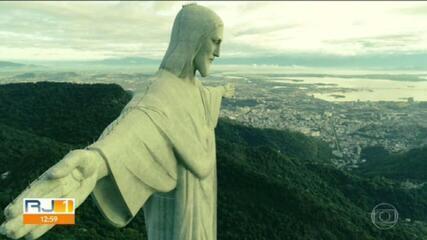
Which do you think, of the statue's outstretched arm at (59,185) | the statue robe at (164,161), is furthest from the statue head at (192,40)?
the statue's outstretched arm at (59,185)

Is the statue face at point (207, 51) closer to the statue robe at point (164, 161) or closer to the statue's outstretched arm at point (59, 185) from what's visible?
the statue robe at point (164, 161)

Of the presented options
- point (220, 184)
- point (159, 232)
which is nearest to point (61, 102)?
point (220, 184)

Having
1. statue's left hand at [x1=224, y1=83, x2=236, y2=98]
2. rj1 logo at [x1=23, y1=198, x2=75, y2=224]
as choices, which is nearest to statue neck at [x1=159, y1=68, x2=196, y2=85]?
statue's left hand at [x1=224, y1=83, x2=236, y2=98]

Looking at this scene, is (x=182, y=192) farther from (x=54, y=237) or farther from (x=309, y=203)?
(x=309, y=203)

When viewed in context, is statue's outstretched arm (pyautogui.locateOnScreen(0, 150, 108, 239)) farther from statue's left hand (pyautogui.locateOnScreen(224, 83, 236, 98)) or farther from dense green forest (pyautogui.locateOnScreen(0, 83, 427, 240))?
dense green forest (pyautogui.locateOnScreen(0, 83, 427, 240))

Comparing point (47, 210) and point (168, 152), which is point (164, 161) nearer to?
point (168, 152)
